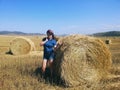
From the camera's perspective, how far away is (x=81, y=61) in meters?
9.41

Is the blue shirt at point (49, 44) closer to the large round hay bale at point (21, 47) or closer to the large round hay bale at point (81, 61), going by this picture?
the large round hay bale at point (81, 61)

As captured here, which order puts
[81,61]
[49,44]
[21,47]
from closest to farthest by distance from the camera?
[81,61] → [49,44] → [21,47]

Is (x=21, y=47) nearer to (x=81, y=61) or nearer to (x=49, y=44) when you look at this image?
(x=49, y=44)

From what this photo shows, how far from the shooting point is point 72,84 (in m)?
9.11

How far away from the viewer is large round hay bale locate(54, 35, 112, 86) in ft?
30.2

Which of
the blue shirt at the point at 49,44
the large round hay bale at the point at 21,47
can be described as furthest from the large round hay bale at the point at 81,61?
the large round hay bale at the point at 21,47

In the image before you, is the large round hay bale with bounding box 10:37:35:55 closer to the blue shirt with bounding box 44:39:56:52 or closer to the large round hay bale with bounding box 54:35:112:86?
the blue shirt with bounding box 44:39:56:52

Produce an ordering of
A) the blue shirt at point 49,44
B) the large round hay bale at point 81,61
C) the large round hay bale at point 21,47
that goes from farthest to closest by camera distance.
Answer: the large round hay bale at point 21,47 < the blue shirt at point 49,44 < the large round hay bale at point 81,61

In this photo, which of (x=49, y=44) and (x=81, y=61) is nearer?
(x=81, y=61)

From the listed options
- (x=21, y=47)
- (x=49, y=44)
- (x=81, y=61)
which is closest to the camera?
(x=81, y=61)

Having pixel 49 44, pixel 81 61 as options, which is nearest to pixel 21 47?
pixel 49 44

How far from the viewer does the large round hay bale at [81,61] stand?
9219 millimetres

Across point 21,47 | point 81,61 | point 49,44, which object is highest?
point 49,44

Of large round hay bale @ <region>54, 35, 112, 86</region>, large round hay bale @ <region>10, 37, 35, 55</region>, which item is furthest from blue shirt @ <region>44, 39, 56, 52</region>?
large round hay bale @ <region>10, 37, 35, 55</region>
